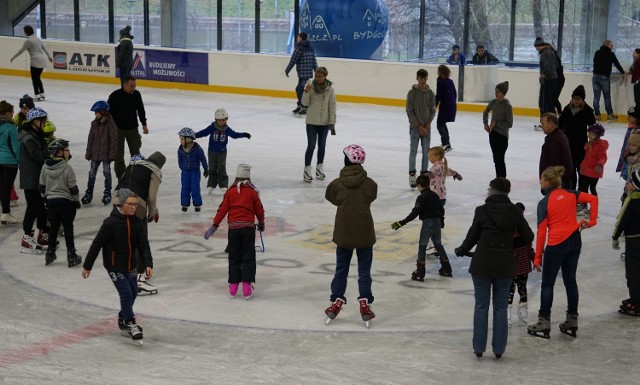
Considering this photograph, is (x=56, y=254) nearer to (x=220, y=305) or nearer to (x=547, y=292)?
(x=220, y=305)

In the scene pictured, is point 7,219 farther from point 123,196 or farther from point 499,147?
Answer: point 499,147

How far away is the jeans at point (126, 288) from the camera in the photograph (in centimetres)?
813

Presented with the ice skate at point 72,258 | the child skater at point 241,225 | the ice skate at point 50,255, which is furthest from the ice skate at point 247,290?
the ice skate at point 50,255

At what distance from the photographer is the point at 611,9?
27.5m

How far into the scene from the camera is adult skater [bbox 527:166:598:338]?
8.45m

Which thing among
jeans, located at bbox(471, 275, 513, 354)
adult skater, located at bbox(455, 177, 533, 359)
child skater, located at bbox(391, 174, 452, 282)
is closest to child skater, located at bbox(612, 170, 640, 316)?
adult skater, located at bbox(455, 177, 533, 359)

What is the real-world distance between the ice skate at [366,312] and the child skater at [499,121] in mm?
6016

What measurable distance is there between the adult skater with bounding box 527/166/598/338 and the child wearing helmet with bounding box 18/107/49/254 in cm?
561

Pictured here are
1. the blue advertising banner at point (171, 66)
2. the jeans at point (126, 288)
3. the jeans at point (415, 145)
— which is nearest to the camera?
the jeans at point (126, 288)

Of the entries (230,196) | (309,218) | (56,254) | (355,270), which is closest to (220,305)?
(230,196)

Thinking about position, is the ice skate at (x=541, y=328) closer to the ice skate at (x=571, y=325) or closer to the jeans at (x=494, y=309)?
the ice skate at (x=571, y=325)

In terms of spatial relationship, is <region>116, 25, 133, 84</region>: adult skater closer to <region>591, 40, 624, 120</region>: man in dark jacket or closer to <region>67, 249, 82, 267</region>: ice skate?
<region>591, 40, 624, 120</region>: man in dark jacket

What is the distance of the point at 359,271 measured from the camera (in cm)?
879

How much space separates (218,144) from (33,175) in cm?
335
